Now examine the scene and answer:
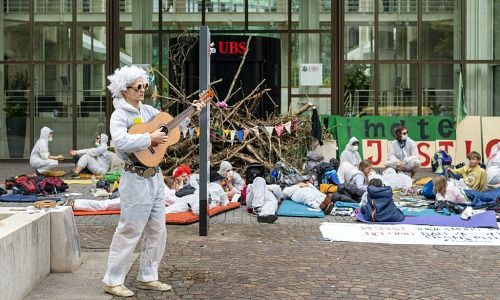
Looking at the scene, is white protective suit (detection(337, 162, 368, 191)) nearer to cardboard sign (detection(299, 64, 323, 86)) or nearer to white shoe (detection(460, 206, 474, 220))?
white shoe (detection(460, 206, 474, 220))

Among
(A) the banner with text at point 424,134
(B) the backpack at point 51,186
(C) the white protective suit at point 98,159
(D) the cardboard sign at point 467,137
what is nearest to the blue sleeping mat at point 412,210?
(B) the backpack at point 51,186

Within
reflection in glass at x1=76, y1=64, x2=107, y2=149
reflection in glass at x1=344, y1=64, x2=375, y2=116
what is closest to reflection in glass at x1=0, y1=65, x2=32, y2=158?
reflection in glass at x1=76, y1=64, x2=107, y2=149

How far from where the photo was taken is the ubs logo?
1683cm

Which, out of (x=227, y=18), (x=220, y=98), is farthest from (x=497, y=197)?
(x=227, y=18)

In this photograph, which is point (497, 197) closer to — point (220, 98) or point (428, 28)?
point (220, 98)

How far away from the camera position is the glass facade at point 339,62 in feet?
65.2

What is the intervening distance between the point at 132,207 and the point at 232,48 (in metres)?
11.1

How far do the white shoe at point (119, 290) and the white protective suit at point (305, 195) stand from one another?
5.61 metres

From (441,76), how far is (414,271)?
44.0ft

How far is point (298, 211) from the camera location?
11258 mm

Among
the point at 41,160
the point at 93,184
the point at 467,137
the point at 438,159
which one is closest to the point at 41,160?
the point at 41,160

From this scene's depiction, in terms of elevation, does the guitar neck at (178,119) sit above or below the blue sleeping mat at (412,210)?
above

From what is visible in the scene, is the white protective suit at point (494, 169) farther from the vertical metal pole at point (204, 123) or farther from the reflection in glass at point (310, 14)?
the reflection in glass at point (310, 14)

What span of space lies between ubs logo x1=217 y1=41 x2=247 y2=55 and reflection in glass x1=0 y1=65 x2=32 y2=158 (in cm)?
624
